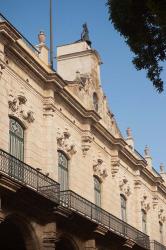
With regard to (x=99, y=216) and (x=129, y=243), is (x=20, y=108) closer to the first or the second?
(x=99, y=216)

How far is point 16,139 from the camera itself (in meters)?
20.9

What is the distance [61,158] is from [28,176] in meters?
4.57

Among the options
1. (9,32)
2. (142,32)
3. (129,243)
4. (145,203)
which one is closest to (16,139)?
(9,32)

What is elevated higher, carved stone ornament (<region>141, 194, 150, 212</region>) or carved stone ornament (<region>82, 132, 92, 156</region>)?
carved stone ornament (<region>82, 132, 92, 156</region>)

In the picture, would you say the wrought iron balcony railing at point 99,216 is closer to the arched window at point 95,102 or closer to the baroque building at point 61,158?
the baroque building at point 61,158

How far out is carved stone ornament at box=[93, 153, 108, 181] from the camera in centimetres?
2705

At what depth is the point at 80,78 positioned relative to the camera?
91.1 feet

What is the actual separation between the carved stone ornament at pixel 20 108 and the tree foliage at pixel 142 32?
31.6 feet

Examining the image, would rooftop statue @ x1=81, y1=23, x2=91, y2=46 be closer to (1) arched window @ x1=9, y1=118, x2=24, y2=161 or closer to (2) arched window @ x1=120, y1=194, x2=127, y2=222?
(2) arched window @ x1=120, y1=194, x2=127, y2=222

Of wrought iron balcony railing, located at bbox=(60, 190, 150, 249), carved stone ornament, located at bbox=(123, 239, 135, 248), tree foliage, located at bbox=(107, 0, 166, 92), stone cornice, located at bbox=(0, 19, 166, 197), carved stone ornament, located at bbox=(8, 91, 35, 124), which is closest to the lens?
tree foliage, located at bbox=(107, 0, 166, 92)

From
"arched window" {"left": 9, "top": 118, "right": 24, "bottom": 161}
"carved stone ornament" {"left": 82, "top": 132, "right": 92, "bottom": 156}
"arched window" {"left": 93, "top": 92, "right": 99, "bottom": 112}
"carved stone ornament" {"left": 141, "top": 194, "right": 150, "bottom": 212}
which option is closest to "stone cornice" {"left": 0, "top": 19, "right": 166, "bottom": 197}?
"carved stone ornament" {"left": 82, "top": 132, "right": 92, "bottom": 156}

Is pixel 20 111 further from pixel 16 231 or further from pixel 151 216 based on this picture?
pixel 151 216

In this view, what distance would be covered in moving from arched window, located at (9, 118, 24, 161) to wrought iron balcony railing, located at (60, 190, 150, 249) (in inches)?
92.7

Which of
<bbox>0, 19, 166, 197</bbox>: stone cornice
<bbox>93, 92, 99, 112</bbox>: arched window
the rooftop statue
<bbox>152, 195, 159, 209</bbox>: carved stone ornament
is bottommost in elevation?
<bbox>152, 195, 159, 209</bbox>: carved stone ornament
